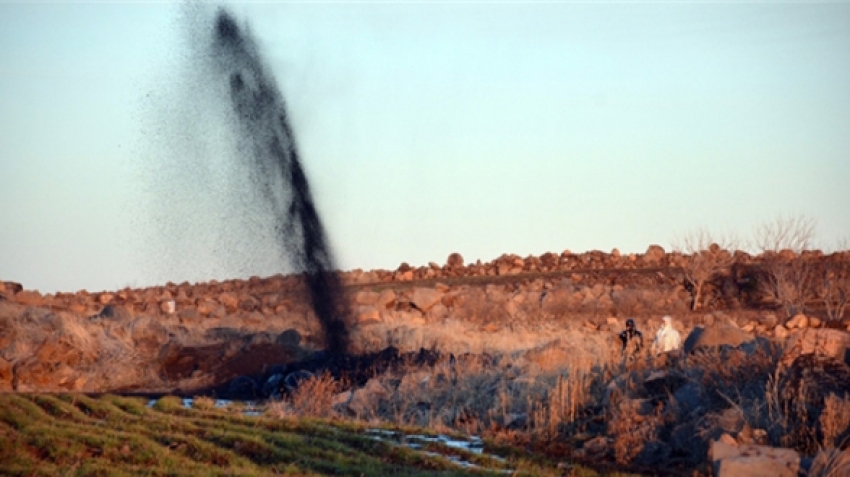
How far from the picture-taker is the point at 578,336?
29234 mm

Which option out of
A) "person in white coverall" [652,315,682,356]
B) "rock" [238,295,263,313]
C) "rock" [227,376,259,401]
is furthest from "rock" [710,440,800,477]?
"rock" [238,295,263,313]

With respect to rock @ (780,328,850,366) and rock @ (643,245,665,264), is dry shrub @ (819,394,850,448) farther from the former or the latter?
rock @ (643,245,665,264)

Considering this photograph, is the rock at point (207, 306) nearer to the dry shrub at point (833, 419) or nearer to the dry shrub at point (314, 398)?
the dry shrub at point (314, 398)

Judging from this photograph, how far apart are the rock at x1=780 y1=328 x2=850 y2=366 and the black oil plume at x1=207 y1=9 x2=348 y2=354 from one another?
12090mm

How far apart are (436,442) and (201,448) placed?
3.24 meters

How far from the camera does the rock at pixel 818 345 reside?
588 inches

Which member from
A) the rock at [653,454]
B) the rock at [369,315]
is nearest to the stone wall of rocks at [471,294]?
the rock at [369,315]

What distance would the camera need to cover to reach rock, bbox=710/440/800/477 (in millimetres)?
11305

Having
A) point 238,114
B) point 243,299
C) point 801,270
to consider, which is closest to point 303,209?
point 238,114

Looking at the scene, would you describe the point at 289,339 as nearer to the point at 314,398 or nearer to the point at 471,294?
the point at 314,398

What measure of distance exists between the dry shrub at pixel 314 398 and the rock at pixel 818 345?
24.4 feet

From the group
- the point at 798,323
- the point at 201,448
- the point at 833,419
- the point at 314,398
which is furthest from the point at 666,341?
the point at 798,323

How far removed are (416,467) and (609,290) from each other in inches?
1272

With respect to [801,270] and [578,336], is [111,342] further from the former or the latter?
[801,270]
